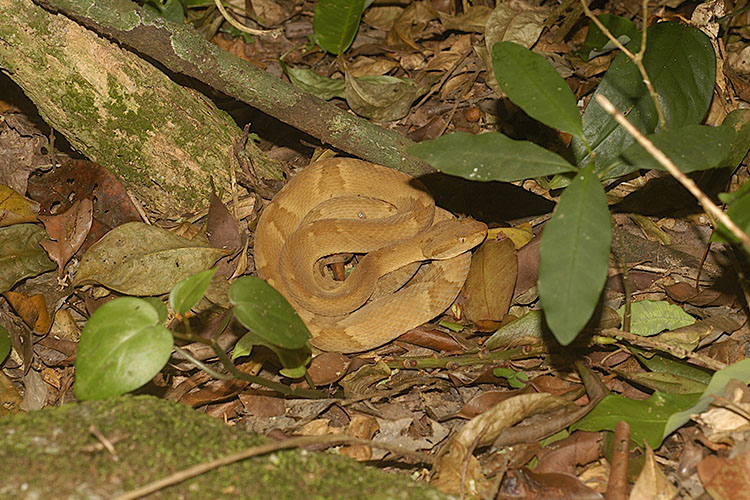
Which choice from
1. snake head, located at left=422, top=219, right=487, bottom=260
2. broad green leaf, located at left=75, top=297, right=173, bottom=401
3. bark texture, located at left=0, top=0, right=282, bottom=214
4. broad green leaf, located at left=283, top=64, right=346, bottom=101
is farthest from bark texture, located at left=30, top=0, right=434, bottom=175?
broad green leaf, located at left=75, top=297, right=173, bottom=401

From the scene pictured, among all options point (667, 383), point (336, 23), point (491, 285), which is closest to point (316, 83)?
point (336, 23)

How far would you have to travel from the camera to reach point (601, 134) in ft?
10.1

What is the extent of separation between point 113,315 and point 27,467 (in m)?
0.52

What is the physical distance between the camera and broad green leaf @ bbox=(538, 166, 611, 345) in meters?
1.97

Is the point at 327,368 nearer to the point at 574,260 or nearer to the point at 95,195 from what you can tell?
the point at 574,260

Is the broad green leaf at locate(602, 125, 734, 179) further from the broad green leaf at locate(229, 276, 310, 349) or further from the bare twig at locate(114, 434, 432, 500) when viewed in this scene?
the bare twig at locate(114, 434, 432, 500)

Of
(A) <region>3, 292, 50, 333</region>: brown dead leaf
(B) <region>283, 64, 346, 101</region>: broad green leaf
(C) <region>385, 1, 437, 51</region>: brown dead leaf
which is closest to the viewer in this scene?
(A) <region>3, 292, 50, 333</region>: brown dead leaf

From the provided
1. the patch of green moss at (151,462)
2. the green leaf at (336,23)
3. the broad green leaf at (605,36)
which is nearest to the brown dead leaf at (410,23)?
the green leaf at (336,23)

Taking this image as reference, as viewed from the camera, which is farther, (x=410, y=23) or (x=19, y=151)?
(x=410, y=23)

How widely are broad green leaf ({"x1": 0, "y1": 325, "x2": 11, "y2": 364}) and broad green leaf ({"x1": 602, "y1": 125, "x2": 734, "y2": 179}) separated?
9.66 ft

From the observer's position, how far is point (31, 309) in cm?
335

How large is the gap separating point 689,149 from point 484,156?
2.37ft

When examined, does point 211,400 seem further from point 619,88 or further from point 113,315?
point 619,88

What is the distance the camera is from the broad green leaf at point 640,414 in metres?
2.36
